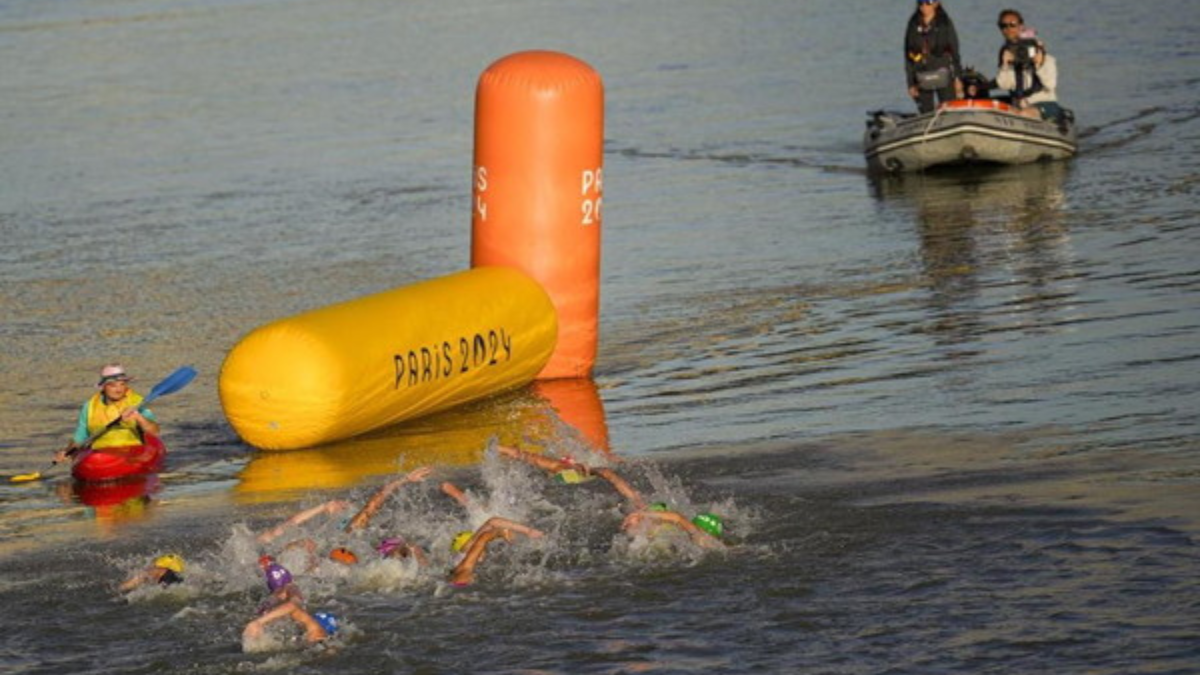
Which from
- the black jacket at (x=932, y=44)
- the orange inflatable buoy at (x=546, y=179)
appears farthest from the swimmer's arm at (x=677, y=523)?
the black jacket at (x=932, y=44)

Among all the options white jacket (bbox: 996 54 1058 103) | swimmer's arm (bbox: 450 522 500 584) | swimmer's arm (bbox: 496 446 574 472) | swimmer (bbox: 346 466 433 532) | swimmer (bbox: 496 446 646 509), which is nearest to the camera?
swimmer's arm (bbox: 450 522 500 584)

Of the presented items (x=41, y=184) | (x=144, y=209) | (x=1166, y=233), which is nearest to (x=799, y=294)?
(x=1166, y=233)

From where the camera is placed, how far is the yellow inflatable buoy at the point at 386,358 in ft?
47.2

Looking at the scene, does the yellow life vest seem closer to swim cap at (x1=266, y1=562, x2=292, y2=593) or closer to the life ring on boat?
swim cap at (x1=266, y1=562, x2=292, y2=593)

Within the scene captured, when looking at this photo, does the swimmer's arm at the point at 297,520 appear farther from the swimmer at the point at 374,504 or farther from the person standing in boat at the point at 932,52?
the person standing in boat at the point at 932,52

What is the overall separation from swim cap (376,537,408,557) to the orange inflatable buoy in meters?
5.25

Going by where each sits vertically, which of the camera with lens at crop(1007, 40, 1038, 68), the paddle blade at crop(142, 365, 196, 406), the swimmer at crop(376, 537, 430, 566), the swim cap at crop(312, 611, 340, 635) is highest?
the camera with lens at crop(1007, 40, 1038, 68)

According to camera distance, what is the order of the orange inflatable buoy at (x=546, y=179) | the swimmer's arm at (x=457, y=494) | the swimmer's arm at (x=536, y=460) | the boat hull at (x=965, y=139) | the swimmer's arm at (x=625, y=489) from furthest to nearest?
1. the boat hull at (x=965, y=139)
2. the orange inflatable buoy at (x=546, y=179)
3. the swimmer's arm at (x=536, y=460)
4. the swimmer's arm at (x=457, y=494)
5. the swimmer's arm at (x=625, y=489)

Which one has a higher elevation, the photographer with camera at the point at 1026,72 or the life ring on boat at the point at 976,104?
the photographer with camera at the point at 1026,72

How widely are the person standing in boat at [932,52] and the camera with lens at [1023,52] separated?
0.68 m

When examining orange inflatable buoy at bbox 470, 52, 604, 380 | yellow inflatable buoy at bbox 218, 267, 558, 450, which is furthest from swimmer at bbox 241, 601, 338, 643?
orange inflatable buoy at bbox 470, 52, 604, 380

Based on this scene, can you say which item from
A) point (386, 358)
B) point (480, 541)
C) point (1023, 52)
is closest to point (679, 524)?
point (480, 541)

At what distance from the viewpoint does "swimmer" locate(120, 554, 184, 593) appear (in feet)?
36.5

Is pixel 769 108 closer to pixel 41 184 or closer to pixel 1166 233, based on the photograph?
pixel 41 184
